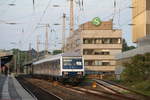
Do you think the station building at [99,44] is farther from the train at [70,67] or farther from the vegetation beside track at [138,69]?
the train at [70,67]

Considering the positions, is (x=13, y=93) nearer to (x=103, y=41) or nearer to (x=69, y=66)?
(x=69, y=66)

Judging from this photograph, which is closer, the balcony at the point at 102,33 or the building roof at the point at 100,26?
the balcony at the point at 102,33

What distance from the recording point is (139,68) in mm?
42281

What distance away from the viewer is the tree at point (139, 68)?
138ft

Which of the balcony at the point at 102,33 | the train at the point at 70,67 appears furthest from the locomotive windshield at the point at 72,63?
the balcony at the point at 102,33

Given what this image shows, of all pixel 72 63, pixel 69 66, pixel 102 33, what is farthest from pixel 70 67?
pixel 102 33

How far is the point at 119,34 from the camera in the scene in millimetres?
103188

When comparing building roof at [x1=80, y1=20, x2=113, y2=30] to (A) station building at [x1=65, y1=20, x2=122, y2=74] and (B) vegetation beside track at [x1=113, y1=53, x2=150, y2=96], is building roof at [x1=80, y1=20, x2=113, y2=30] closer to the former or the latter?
(A) station building at [x1=65, y1=20, x2=122, y2=74]

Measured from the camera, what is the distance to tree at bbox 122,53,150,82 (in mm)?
42156

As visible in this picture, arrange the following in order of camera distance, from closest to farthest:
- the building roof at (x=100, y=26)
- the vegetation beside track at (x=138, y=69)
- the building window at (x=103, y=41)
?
the vegetation beside track at (x=138, y=69), the building window at (x=103, y=41), the building roof at (x=100, y=26)

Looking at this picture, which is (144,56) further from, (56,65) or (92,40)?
(92,40)

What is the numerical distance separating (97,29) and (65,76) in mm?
63865

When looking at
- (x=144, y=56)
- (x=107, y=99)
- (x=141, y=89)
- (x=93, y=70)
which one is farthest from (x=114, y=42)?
(x=107, y=99)

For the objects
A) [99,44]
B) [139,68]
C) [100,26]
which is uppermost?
[100,26]
